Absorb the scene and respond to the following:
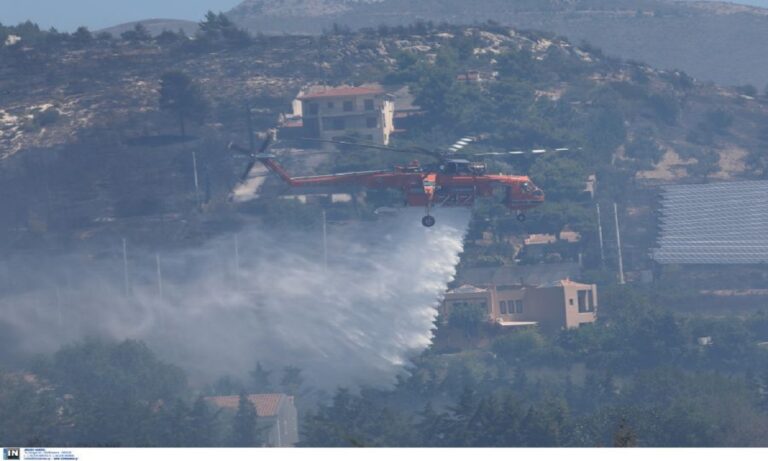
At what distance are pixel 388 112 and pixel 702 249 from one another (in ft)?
103

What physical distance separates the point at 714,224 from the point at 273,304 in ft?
165

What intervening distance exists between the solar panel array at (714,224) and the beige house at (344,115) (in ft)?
78.2

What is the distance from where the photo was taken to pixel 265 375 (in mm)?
93250

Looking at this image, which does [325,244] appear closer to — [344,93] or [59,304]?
[59,304]

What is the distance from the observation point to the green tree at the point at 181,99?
15650 cm

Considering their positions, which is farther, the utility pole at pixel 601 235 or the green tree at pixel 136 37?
the green tree at pixel 136 37

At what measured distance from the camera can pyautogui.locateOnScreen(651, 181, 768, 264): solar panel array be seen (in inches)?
5266

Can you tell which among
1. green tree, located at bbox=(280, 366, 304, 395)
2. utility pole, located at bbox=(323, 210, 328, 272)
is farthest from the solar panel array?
green tree, located at bbox=(280, 366, 304, 395)

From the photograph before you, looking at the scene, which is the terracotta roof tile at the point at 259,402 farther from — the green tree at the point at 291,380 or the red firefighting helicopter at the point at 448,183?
the red firefighting helicopter at the point at 448,183

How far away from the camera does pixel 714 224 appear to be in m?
140

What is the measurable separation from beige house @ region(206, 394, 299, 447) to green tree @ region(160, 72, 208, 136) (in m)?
69.6

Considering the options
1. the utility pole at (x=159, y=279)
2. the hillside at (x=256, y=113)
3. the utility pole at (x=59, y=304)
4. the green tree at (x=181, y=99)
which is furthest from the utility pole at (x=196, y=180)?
the utility pole at (x=59, y=304)

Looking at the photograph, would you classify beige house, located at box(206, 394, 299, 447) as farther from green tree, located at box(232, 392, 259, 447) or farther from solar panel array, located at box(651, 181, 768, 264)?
solar panel array, located at box(651, 181, 768, 264)

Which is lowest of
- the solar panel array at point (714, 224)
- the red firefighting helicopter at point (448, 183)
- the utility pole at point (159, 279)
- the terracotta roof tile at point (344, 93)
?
the solar panel array at point (714, 224)
